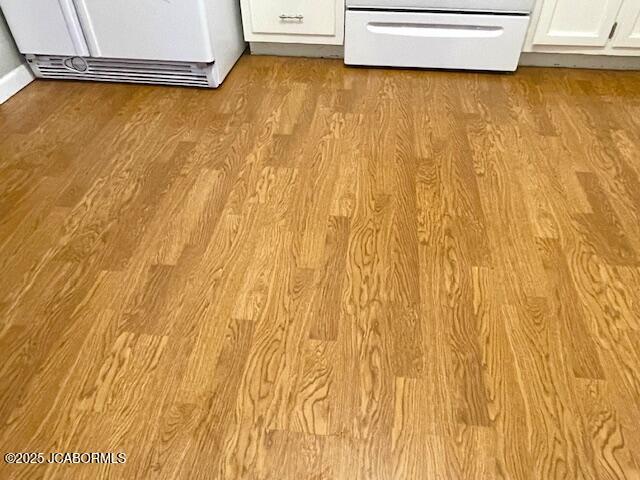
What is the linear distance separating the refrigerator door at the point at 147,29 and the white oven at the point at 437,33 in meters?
0.71

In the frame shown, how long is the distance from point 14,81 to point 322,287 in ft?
6.03

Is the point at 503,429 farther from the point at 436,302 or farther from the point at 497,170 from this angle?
the point at 497,170

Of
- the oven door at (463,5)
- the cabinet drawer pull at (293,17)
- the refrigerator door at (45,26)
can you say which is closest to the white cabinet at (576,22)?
the oven door at (463,5)

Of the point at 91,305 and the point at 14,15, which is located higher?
the point at 14,15

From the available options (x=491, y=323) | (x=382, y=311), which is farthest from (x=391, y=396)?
(x=491, y=323)

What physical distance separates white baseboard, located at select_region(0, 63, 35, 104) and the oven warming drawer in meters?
1.51

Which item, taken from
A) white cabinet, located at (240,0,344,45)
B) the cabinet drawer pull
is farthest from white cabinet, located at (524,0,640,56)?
the cabinet drawer pull

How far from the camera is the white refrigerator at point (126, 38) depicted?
2.02m

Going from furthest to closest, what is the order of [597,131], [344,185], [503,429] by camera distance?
[597,131]
[344,185]
[503,429]

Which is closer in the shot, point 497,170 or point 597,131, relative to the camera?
point 497,170

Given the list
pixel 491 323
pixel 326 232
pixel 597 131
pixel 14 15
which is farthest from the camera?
pixel 14 15

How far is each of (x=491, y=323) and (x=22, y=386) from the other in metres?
1.13

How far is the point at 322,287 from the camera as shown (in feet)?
4.35

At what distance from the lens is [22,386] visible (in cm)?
110
